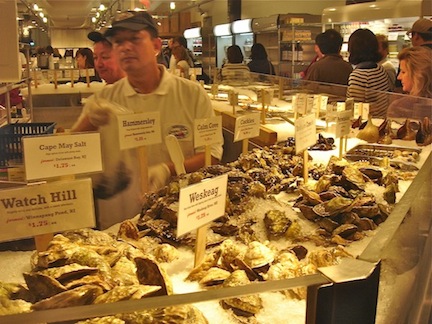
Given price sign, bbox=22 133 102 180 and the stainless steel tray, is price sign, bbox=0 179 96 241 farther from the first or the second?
the stainless steel tray

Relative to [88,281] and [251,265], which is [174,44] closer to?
[251,265]

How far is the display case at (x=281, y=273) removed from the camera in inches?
26.4

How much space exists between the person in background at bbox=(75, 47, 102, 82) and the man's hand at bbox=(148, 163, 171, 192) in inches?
14.4

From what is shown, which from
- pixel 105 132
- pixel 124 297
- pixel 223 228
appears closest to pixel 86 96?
pixel 105 132

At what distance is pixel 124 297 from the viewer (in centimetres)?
83

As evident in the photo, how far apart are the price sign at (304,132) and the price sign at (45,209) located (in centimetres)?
91

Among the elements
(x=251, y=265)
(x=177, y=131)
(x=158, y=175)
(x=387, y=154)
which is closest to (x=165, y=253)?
(x=251, y=265)

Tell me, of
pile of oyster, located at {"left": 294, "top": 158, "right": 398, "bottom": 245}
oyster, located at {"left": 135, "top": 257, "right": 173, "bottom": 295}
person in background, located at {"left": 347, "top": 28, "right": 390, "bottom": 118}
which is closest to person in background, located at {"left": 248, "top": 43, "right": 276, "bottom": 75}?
person in background, located at {"left": 347, "top": 28, "right": 390, "bottom": 118}

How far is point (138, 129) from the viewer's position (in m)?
1.62

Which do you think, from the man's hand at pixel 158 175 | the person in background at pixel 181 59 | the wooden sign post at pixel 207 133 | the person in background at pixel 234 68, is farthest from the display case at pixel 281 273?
the person in background at pixel 234 68

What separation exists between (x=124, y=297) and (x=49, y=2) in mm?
1156

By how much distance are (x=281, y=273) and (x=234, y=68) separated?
2158 mm

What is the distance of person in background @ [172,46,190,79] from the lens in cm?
185

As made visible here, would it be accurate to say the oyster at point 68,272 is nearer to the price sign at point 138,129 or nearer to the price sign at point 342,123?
the price sign at point 138,129
